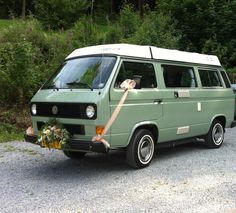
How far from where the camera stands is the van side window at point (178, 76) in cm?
929

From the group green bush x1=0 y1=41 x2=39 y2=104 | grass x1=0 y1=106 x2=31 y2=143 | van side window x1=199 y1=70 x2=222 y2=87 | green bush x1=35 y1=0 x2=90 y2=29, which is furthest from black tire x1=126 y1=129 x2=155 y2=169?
green bush x1=35 y1=0 x2=90 y2=29

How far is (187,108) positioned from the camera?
9.73m

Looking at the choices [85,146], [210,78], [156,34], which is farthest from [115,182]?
[156,34]

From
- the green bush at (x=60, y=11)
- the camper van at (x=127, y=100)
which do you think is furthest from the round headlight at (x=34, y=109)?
the green bush at (x=60, y=11)

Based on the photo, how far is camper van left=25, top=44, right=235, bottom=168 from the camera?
303 inches

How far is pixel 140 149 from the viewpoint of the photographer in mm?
8438

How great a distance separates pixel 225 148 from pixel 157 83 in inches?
114

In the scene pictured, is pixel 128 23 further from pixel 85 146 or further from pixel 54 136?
pixel 85 146

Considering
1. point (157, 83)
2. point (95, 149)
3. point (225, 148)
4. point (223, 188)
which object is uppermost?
point (157, 83)

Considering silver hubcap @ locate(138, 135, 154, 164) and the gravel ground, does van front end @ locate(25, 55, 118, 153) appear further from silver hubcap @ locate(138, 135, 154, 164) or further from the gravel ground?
silver hubcap @ locate(138, 135, 154, 164)

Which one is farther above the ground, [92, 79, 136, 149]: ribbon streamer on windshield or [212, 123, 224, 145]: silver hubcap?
[92, 79, 136, 149]: ribbon streamer on windshield

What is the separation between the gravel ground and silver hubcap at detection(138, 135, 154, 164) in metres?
0.19

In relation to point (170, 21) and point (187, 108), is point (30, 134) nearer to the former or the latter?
point (187, 108)

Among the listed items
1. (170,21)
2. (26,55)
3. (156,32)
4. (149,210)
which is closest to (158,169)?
(149,210)
